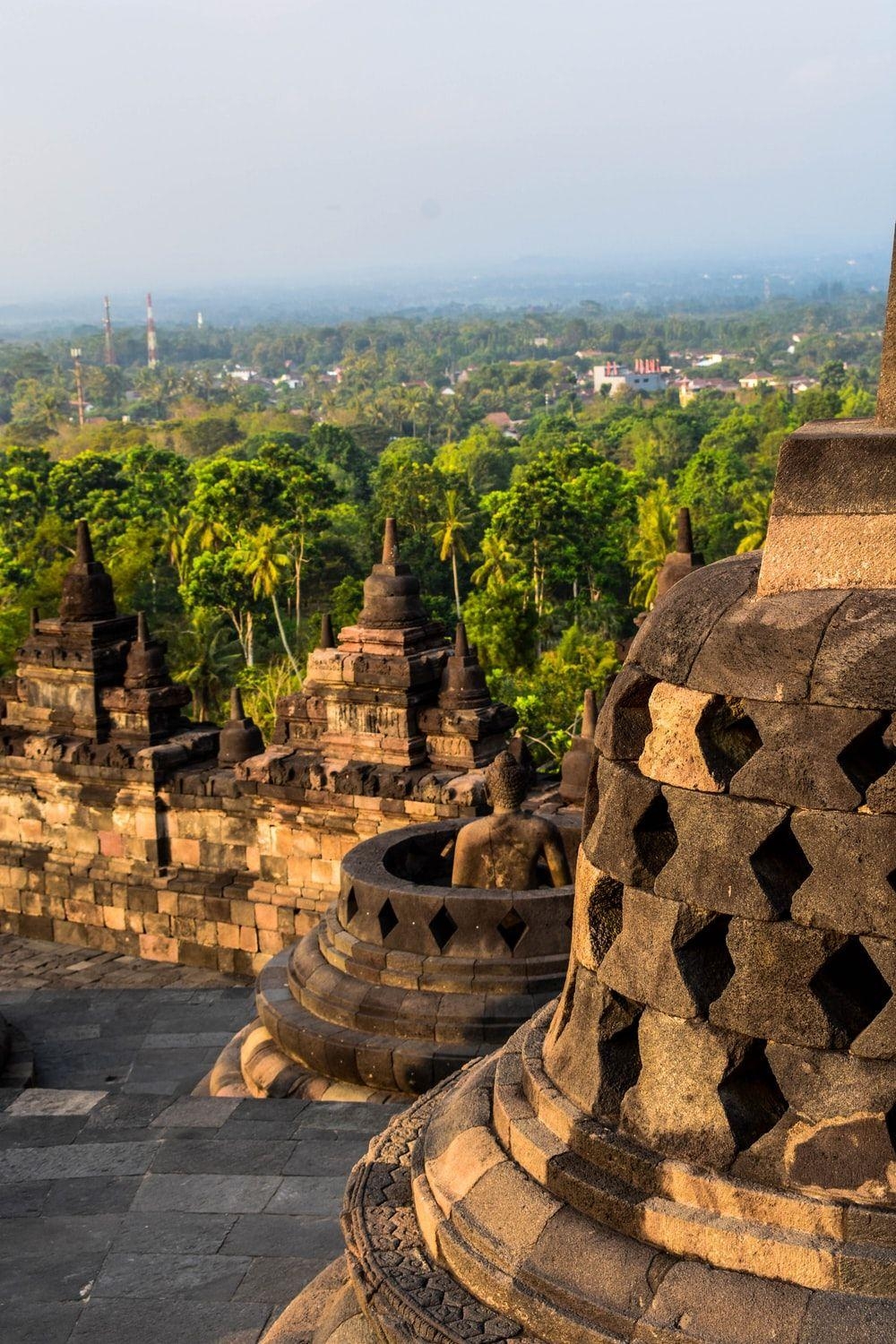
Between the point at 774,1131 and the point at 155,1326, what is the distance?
10.1ft

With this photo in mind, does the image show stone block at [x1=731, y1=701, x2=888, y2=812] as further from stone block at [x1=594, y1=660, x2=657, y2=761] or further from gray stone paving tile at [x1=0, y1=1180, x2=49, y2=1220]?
gray stone paving tile at [x1=0, y1=1180, x2=49, y2=1220]

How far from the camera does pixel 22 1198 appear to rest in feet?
23.5

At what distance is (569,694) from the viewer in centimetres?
3691

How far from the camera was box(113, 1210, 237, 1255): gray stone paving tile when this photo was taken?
6.44 m

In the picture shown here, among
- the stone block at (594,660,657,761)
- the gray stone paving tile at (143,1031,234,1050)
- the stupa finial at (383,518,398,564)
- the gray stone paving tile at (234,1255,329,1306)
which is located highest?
the stone block at (594,660,657,761)

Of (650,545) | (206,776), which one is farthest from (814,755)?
(650,545)

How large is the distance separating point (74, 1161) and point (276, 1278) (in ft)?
5.97

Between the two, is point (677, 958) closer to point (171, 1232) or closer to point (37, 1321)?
point (37, 1321)

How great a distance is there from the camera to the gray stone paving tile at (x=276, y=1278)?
5945 mm

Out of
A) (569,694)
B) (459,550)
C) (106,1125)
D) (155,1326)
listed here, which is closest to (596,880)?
(155,1326)

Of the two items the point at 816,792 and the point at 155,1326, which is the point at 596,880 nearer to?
the point at 816,792

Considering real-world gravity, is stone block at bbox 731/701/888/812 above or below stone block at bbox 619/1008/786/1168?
above

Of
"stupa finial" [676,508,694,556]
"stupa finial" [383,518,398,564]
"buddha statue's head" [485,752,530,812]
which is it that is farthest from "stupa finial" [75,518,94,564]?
"buddha statue's head" [485,752,530,812]

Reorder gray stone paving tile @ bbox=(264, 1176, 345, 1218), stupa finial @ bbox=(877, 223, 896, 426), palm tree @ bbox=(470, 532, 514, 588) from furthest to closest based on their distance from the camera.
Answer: palm tree @ bbox=(470, 532, 514, 588)
gray stone paving tile @ bbox=(264, 1176, 345, 1218)
stupa finial @ bbox=(877, 223, 896, 426)
